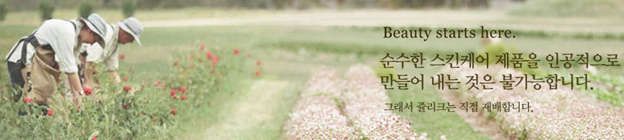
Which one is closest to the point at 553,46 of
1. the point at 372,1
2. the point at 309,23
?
the point at 372,1

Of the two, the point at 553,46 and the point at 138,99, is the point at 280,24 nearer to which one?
the point at 553,46

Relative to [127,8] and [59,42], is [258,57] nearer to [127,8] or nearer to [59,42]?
[127,8]

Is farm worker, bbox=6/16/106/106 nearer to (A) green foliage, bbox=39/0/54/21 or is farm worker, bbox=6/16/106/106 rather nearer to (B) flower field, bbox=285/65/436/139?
(A) green foliage, bbox=39/0/54/21

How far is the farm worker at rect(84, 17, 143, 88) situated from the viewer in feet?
23.6

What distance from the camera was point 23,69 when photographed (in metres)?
6.67

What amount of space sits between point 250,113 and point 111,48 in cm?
328

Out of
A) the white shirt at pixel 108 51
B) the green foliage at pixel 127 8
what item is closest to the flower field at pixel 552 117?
the white shirt at pixel 108 51

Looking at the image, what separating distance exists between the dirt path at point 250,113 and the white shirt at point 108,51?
62.6 inches

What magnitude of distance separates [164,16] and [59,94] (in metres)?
4.08

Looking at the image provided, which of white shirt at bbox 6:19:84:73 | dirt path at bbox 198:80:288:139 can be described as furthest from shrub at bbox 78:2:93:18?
dirt path at bbox 198:80:288:139

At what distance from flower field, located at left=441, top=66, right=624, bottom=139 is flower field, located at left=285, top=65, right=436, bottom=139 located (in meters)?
1.10

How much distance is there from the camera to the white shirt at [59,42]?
6.44m

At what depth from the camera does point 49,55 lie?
667 centimetres

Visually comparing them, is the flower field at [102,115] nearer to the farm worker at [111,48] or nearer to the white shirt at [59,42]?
the farm worker at [111,48]
